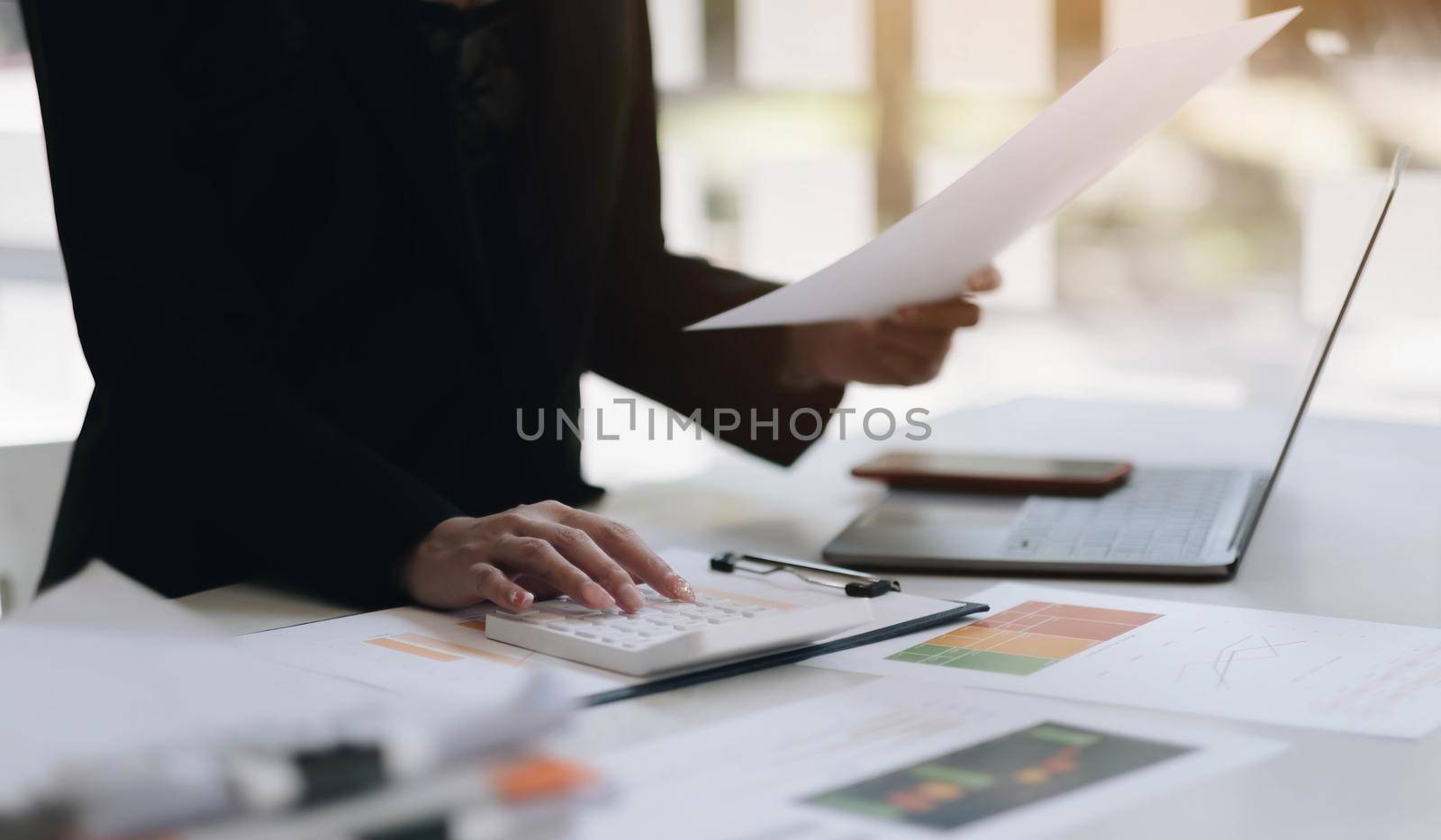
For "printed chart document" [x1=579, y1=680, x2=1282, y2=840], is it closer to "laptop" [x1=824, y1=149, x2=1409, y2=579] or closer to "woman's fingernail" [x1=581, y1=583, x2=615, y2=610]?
"woman's fingernail" [x1=581, y1=583, x2=615, y2=610]

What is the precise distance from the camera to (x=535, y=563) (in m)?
0.78

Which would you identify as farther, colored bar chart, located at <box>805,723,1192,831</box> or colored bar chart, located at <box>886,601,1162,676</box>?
colored bar chart, located at <box>886,601,1162,676</box>

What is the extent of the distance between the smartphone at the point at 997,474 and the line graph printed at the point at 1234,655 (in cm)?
39

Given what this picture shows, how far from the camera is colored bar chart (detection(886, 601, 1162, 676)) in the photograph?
0.71 metres

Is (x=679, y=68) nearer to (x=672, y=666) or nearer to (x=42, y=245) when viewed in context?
Answer: (x=42, y=245)

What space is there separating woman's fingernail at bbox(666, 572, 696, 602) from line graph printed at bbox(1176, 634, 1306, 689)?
0.86 feet

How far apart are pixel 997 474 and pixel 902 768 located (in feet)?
2.19

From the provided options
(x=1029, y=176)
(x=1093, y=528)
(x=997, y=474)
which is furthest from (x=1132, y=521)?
(x=1029, y=176)

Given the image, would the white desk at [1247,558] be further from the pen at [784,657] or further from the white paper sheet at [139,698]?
the white paper sheet at [139,698]

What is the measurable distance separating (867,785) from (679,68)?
5.73 m

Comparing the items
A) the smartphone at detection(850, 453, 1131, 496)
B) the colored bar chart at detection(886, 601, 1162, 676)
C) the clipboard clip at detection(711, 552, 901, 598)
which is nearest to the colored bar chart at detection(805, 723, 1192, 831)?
the colored bar chart at detection(886, 601, 1162, 676)

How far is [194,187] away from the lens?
940mm

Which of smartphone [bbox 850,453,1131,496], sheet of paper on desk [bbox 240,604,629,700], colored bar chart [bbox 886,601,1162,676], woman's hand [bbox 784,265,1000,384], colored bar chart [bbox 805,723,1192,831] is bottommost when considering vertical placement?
sheet of paper on desk [bbox 240,604,629,700]

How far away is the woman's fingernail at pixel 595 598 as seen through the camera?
2.44 ft
